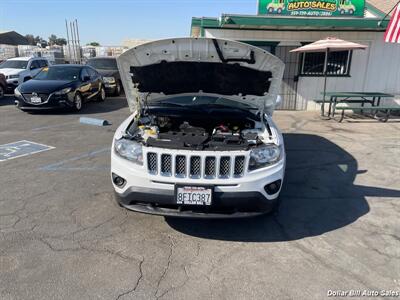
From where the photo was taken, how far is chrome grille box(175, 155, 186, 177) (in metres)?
3.12

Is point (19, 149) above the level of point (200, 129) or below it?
below

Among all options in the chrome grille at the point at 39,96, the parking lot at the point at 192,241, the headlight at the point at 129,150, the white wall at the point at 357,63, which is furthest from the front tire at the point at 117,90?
the headlight at the point at 129,150

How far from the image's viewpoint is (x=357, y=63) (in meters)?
11.2

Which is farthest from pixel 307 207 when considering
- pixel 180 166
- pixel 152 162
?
pixel 152 162

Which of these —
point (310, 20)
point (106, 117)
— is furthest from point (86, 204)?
point (310, 20)

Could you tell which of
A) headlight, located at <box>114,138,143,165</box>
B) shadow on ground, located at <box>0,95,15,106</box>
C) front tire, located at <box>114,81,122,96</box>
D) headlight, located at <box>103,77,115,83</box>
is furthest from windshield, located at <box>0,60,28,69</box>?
headlight, located at <box>114,138,143,165</box>

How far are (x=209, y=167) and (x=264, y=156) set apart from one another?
0.60 m

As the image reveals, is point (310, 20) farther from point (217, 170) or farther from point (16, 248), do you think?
point (16, 248)

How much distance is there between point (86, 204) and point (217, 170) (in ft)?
6.44

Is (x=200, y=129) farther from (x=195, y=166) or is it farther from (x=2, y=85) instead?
(x=2, y=85)

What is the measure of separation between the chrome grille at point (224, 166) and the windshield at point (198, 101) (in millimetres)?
1518

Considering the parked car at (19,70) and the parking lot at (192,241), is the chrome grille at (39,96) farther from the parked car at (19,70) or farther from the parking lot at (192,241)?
the parked car at (19,70)

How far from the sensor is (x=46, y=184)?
4.72 m

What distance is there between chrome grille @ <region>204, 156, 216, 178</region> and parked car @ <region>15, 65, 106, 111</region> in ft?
27.7
